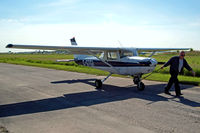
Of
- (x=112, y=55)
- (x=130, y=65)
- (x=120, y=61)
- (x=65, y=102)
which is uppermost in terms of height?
(x=112, y=55)

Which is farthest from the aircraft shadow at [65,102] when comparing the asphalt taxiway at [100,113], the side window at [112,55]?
the side window at [112,55]

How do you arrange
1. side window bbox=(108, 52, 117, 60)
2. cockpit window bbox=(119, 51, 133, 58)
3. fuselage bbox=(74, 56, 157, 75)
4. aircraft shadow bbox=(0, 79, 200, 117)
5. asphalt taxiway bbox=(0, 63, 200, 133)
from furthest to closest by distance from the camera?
side window bbox=(108, 52, 117, 60) → cockpit window bbox=(119, 51, 133, 58) → fuselage bbox=(74, 56, 157, 75) → aircraft shadow bbox=(0, 79, 200, 117) → asphalt taxiway bbox=(0, 63, 200, 133)

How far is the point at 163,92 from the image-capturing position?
9641 mm

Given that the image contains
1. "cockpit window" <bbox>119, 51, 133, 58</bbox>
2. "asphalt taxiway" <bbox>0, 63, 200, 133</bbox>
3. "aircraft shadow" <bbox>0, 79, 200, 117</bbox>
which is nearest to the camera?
"asphalt taxiway" <bbox>0, 63, 200, 133</bbox>

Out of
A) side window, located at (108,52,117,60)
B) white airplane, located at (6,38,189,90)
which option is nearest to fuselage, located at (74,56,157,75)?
white airplane, located at (6,38,189,90)

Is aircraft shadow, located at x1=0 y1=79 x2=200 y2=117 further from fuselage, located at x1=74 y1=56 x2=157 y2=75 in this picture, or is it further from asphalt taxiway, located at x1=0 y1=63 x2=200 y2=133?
fuselage, located at x1=74 y1=56 x2=157 y2=75

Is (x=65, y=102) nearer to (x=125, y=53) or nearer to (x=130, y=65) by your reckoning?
(x=130, y=65)

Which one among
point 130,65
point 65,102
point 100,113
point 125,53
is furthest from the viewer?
point 125,53

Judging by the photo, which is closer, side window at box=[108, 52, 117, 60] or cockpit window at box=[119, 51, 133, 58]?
cockpit window at box=[119, 51, 133, 58]

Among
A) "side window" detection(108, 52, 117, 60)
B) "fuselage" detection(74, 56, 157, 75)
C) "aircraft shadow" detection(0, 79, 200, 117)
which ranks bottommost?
"aircraft shadow" detection(0, 79, 200, 117)

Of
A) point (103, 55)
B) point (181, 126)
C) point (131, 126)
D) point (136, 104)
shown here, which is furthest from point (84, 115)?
point (103, 55)

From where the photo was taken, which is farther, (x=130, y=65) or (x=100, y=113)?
(x=130, y=65)

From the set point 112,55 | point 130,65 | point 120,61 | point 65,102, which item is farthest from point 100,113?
point 112,55

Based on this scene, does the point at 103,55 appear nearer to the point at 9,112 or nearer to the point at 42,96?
the point at 42,96
